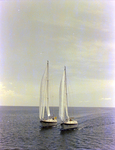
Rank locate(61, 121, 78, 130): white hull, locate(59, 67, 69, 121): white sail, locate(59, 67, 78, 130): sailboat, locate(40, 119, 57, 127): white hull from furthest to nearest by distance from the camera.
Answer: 1. locate(40, 119, 57, 127): white hull
2. locate(59, 67, 69, 121): white sail
3. locate(59, 67, 78, 130): sailboat
4. locate(61, 121, 78, 130): white hull

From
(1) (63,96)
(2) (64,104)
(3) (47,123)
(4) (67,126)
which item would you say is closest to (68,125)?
(4) (67,126)

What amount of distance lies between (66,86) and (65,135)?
65.5 ft

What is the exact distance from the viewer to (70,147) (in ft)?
126

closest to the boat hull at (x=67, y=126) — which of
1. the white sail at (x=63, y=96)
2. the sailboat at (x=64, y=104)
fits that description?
the sailboat at (x=64, y=104)

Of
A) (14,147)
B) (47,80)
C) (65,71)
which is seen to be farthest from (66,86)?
(14,147)

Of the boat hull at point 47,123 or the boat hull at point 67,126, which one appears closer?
the boat hull at point 67,126

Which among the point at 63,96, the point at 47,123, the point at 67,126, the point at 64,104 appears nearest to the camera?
the point at 67,126

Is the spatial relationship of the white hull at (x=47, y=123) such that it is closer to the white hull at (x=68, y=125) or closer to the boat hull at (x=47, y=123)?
the boat hull at (x=47, y=123)

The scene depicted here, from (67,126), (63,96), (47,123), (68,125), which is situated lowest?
(67,126)

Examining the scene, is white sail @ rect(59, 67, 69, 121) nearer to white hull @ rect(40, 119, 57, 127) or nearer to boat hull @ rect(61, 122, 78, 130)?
boat hull @ rect(61, 122, 78, 130)

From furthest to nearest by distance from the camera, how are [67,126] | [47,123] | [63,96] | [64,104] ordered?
[63,96] → [47,123] → [64,104] → [67,126]

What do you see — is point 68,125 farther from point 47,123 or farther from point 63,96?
point 63,96

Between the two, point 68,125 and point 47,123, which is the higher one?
point 68,125

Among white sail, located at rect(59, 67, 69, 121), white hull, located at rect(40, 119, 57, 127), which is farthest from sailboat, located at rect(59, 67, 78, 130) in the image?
white hull, located at rect(40, 119, 57, 127)
